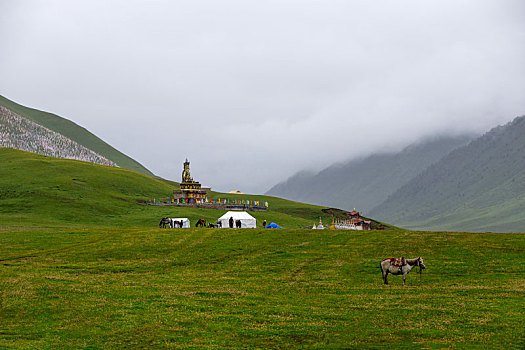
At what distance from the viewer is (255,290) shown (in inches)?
1511

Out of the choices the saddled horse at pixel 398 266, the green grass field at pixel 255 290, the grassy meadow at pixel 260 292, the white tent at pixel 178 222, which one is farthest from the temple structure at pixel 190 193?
the saddled horse at pixel 398 266

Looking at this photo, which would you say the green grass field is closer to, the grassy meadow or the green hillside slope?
the grassy meadow

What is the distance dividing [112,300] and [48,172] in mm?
168319

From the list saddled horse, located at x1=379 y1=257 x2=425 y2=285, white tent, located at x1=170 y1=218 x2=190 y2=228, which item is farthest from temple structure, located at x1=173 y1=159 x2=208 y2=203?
saddled horse, located at x1=379 y1=257 x2=425 y2=285

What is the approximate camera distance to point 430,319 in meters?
28.3

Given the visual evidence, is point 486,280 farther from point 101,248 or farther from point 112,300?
point 101,248

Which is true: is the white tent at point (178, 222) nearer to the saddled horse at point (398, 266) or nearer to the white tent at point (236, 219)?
the white tent at point (236, 219)

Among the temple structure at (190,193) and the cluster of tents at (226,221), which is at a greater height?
the temple structure at (190,193)

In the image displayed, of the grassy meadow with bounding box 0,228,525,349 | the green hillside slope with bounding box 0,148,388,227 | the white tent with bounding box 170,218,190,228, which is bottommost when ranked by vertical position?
the grassy meadow with bounding box 0,228,525,349

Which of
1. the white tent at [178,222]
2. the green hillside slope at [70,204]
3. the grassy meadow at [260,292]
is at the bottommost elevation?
the grassy meadow at [260,292]

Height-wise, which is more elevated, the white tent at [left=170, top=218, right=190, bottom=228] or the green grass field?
the white tent at [left=170, top=218, right=190, bottom=228]

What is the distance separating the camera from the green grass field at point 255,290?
2523 cm

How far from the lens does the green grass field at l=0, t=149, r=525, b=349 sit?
2523 cm

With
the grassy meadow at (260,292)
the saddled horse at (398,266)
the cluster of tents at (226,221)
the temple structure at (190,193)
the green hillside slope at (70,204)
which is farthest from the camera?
the temple structure at (190,193)
